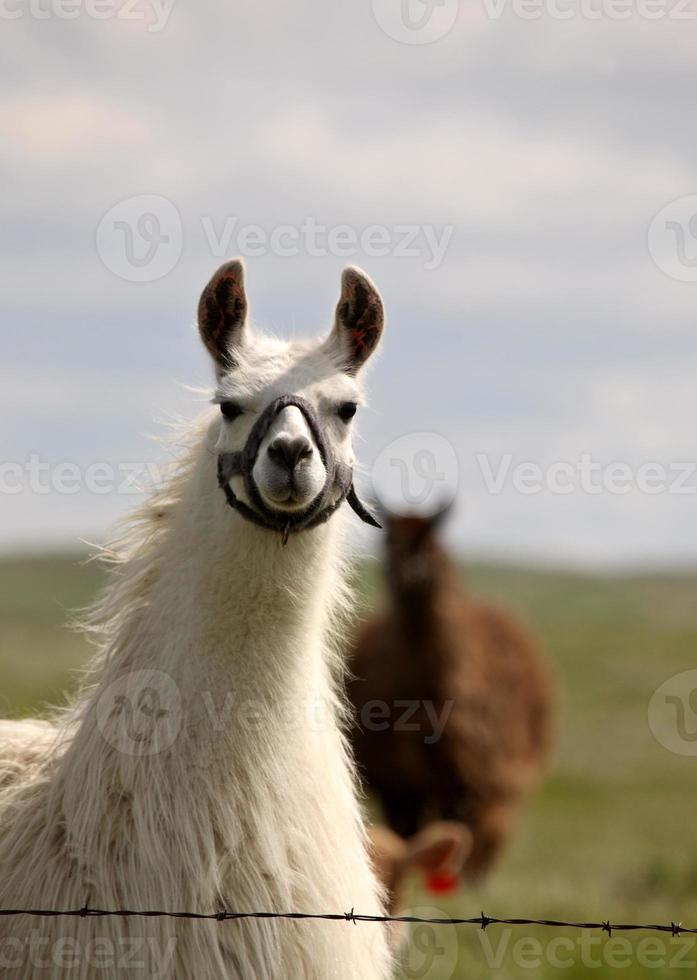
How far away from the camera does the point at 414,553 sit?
1014 centimetres

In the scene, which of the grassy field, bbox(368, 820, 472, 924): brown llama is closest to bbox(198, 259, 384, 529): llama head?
the grassy field

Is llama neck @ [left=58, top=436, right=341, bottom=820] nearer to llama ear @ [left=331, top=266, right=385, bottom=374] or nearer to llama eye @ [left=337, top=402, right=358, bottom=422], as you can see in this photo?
llama eye @ [left=337, top=402, right=358, bottom=422]

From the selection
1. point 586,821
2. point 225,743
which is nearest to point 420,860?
point 225,743

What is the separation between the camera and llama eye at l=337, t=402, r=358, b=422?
11.4 ft

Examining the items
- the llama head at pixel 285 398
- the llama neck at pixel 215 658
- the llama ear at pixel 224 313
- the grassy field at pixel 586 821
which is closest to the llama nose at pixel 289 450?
the llama head at pixel 285 398

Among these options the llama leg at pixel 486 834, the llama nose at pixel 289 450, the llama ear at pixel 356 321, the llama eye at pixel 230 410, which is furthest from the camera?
the llama leg at pixel 486 834

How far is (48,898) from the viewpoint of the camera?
325cm

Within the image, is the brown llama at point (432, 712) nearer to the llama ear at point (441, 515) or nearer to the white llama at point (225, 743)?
the llama ear at point (441, 515)

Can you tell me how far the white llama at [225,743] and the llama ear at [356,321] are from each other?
1cm

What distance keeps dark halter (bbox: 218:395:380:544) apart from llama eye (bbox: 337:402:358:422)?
0.15 meters

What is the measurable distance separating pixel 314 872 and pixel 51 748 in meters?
0.94

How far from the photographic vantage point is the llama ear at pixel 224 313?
346 cm

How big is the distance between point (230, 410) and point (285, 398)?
0.18m

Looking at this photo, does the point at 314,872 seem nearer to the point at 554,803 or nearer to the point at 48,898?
the point at 48,898
